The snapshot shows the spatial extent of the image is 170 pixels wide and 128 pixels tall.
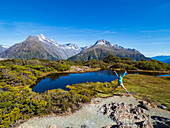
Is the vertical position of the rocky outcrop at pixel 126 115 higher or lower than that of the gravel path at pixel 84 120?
higher

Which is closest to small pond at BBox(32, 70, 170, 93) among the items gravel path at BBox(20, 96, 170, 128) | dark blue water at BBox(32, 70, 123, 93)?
dark blue water at BBox(32, 70, 123, 93)

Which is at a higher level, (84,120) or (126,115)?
(126,115)

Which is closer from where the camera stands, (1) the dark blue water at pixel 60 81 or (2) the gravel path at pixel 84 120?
(2) the gravel path at pixel 84 120

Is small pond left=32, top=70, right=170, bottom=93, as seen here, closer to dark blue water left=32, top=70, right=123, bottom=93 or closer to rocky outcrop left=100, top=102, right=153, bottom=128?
dark blue water left=32, top=70, right=123, bottom=93

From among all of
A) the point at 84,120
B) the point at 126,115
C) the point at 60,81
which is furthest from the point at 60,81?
A: the point at 126,115

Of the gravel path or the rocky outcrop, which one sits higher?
the rocky outcrop

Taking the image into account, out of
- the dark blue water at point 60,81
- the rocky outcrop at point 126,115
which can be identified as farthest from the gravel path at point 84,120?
the dark blue water at point 60,81

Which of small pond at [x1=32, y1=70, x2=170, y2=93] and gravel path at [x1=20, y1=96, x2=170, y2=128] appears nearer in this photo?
gravel path at [x1=20, y1=96, x2=170, y2=128]

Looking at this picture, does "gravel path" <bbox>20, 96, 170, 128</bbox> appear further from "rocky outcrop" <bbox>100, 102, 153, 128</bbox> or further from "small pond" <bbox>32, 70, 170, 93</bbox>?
"small pond" <bbox>32, 70, 170, 93</bbox>

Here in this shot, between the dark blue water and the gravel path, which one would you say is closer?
the gravel path

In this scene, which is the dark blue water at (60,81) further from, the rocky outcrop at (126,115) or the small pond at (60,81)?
the rocky outcrop at (126,115)

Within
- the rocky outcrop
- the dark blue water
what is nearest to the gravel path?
the rocky outcrop

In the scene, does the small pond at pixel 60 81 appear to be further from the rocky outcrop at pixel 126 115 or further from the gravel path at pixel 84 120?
the rocky outcrop at pixel 126 115

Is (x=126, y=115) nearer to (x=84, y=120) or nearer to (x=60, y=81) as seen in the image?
(x=84, y=120)
